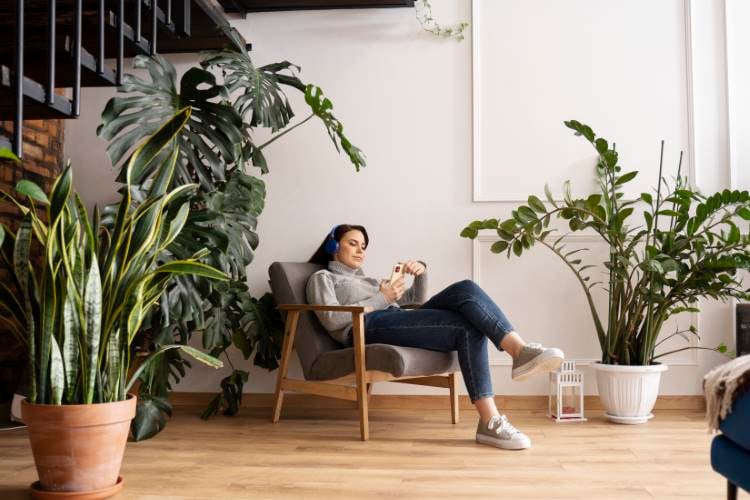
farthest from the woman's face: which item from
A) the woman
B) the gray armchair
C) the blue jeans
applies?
the blue jeans

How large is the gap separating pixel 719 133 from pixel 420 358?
2.14 m

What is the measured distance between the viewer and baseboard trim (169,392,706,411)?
3.95 m

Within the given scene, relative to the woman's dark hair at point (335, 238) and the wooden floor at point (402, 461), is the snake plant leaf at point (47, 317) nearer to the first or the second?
the wooden floor at point (402, 461)

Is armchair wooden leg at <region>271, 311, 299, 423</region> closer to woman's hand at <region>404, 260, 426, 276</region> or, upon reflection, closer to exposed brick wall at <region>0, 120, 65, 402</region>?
woman's hand at <region>404, 260, 426, 276</region>

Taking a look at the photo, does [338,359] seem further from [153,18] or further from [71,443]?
[153,18]

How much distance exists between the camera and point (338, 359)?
10.9ft

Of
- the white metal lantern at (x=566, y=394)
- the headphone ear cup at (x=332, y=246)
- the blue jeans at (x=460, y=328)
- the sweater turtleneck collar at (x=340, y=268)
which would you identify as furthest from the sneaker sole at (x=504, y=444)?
the headphone ear cup at (x=332, y=246)

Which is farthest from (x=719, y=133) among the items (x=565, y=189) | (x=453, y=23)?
(x=453, y=23)

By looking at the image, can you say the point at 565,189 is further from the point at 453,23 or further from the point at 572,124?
the point at 453,23

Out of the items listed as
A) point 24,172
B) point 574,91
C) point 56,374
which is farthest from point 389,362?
point 24,172

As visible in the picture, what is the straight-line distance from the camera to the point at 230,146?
3.39 m

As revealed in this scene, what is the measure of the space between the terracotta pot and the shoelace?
1.51 metres

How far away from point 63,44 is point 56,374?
1.10m

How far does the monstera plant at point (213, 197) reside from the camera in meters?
2.98
